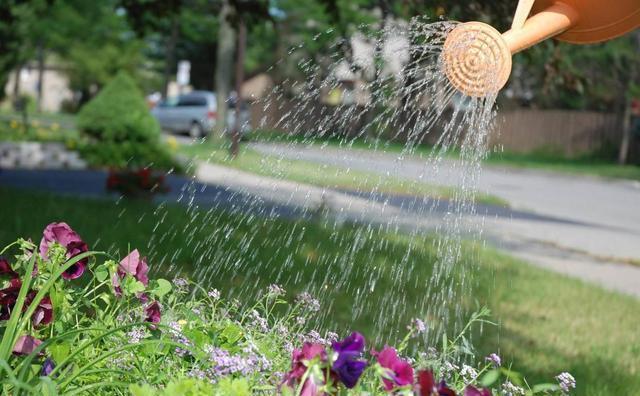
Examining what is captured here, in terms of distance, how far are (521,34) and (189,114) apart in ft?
109

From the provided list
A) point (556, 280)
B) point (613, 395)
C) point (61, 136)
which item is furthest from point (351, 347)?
point (61, 136)

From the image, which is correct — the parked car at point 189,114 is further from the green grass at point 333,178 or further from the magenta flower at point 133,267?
the magenta flower at point 133,267

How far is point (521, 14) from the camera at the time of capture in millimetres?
2902

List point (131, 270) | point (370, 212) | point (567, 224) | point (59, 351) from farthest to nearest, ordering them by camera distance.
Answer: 1. point (567, 224)
2. point (370, 212)
3. point (131, 270)
4. point (59, 351)

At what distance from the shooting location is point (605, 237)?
1146cm

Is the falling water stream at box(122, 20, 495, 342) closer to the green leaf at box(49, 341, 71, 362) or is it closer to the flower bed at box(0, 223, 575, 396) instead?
the flower bed at box(0, 223, 575, 396)

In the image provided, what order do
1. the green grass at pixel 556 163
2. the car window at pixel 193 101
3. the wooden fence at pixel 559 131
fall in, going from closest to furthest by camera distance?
the green grass at pixel 556 163 → the wooden fence at pixel 559 131 → the car window at pixel 193 101

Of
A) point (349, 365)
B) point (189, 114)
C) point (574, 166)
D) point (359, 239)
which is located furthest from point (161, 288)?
point (189, 114)

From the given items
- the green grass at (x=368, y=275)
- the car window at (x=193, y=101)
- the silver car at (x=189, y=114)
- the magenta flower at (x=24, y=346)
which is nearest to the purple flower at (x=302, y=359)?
the magenta flower at (x=24, y=346)

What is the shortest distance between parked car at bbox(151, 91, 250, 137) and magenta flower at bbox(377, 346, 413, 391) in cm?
3255

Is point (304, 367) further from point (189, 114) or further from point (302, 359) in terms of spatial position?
point (189, 114)

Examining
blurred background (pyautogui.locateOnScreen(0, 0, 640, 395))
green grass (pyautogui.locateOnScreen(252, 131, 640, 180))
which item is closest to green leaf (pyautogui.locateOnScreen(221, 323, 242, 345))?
blurred background (pyautogui.locateOnScreen(0, 0, 640, 395))

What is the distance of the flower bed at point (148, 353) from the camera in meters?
2.05

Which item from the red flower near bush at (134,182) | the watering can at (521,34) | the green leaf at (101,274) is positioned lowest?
the red flower near bush at (134,182)
